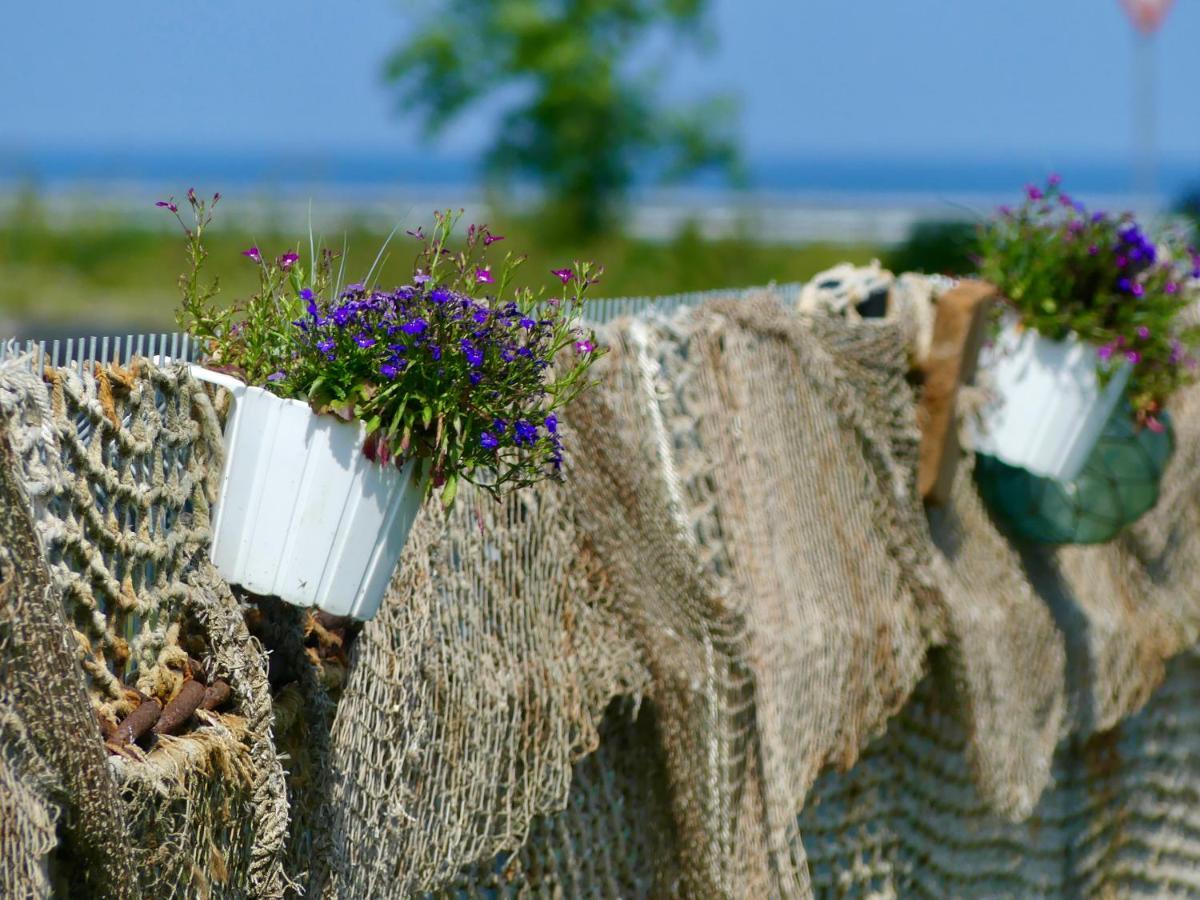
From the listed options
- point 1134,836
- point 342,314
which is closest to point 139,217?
point 1134,836

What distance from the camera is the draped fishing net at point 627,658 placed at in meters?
1.76

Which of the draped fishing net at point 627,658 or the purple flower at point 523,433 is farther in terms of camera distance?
the purple flower at point 523,433

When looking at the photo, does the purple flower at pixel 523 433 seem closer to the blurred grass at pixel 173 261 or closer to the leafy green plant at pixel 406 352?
the leafy green plant at pixel 406 352

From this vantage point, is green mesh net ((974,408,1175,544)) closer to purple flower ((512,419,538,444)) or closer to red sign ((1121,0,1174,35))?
purple flower ((512,419,538,444))

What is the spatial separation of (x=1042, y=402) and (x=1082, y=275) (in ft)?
1.06

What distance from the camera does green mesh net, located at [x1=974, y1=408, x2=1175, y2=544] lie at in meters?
3.85

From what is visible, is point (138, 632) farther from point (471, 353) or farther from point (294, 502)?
point (471, 353)

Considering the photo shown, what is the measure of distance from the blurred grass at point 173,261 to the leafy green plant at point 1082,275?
1197 cm

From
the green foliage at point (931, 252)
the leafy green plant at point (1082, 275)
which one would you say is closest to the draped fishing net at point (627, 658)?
the leafy green plant at point (1082, 275)

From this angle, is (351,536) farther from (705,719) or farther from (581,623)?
(705,719)

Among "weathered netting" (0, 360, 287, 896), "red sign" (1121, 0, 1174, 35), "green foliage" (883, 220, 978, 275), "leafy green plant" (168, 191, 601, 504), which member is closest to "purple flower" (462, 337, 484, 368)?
"leafy green plant" (168, 191, 601, 504)

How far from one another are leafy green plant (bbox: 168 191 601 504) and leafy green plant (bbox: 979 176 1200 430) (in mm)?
2033

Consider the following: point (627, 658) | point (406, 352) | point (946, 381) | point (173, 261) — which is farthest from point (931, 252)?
point (173, 261)

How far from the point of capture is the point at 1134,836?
16.2ft
